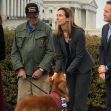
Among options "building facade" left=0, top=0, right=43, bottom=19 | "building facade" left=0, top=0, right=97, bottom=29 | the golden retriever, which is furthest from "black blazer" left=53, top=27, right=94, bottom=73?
"building facade" left=0, top=0, right=97, bottom=29

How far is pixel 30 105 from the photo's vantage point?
7152 millimetres

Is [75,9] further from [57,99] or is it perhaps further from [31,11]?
[57,99]

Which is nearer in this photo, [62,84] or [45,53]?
[62,84]

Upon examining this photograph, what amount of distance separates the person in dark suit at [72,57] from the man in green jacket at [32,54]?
0.22m

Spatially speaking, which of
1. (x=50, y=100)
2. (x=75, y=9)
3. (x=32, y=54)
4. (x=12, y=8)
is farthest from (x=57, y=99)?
(x=75, y=9)

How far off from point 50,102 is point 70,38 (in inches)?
61.0

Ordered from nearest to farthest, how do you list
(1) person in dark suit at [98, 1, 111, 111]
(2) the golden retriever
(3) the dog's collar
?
(2) the golden retriever, (3) the dog's collar, (1) person in dark suit at [98, 1, 111, 111]

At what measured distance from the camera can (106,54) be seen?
8492 mm

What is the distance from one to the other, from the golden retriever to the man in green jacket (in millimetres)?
1048

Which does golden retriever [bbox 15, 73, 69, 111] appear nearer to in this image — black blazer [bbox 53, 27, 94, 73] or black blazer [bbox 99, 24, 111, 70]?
black blazer [bbox 53, 27, 94, 73]

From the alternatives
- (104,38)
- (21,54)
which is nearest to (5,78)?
(21,54)

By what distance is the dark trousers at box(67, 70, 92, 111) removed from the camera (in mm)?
8562

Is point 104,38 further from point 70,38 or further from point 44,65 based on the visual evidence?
point 44,65

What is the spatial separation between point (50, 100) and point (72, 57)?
1.41 meters
